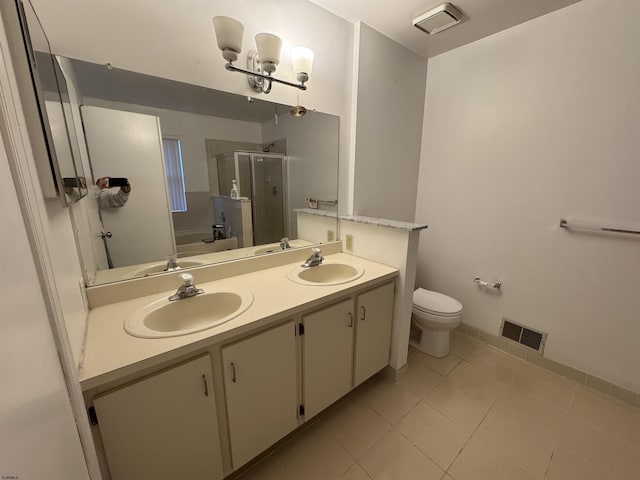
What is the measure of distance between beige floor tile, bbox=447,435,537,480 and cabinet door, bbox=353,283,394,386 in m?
0.56

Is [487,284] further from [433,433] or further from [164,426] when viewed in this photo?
[164,426]

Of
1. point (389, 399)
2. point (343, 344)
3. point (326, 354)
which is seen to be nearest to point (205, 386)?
point (326, 354)

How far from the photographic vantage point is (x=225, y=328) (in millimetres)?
928

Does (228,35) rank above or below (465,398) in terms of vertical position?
above

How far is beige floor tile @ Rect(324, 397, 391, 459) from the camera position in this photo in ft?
4.35

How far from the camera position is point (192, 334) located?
888mm

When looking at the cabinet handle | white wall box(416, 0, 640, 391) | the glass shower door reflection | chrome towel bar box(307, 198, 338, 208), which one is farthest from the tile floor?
chrome towel bar box(307, 198, 338, 208)

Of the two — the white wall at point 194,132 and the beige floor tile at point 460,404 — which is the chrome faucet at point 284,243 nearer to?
the white wall at point 194,132

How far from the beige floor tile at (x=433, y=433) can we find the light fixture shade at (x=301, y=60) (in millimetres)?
2040

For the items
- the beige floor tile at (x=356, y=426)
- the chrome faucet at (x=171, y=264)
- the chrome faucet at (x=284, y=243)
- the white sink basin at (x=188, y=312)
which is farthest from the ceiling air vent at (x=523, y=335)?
the chrome faucet at (x=171, y=264)

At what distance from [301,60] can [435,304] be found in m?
1.84

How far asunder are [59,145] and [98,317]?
2.12 feet

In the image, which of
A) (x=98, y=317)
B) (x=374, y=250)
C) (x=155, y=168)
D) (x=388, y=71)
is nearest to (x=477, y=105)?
(x=388, y=71)

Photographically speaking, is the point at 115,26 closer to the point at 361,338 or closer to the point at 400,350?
the point at 361,338
